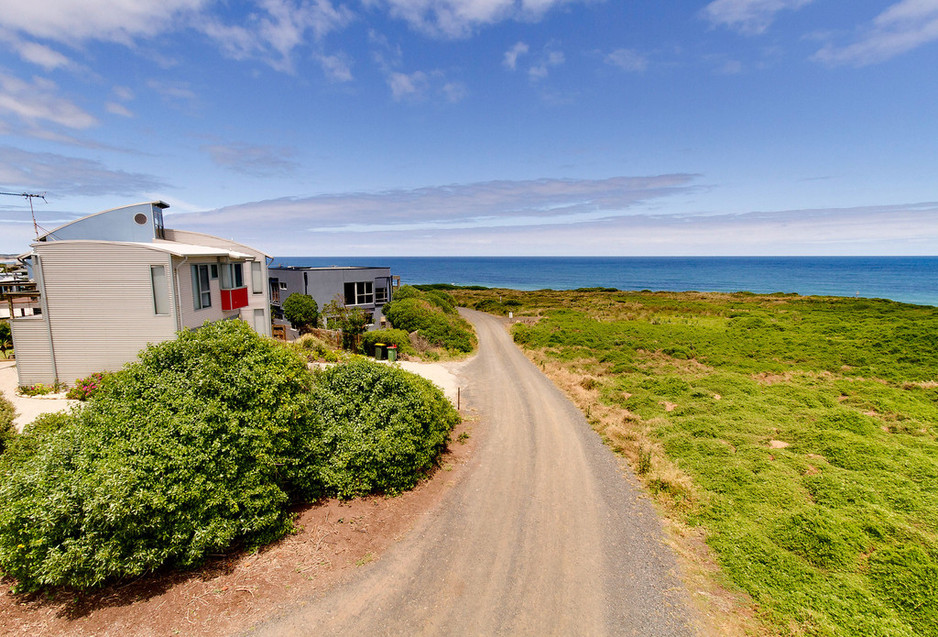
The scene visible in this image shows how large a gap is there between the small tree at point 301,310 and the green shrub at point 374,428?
2066 cm

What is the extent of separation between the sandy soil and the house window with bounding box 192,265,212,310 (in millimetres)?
6699

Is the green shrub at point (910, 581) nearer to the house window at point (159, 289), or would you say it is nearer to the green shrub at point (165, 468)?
the green shrub at point (165, 468)

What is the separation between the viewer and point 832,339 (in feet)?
106

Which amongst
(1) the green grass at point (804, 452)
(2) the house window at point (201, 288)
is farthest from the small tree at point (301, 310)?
(1) the green grass at point (804, 452)

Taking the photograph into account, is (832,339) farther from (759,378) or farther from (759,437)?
(759,437)

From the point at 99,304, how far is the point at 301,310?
1438 centimetres

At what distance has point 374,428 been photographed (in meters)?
12.2

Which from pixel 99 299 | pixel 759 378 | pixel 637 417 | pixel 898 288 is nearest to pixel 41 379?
pixel 99 299

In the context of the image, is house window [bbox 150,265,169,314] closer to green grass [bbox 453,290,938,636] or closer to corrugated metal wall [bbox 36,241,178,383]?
corrugated metal wall [bbox 36,241,178,383]

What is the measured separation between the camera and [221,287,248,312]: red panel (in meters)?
23.5

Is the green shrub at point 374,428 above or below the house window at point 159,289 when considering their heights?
below

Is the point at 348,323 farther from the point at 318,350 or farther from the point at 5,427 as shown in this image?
the point at 5,427

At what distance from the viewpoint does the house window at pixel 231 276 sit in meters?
23.7

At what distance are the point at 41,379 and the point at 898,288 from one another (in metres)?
195
